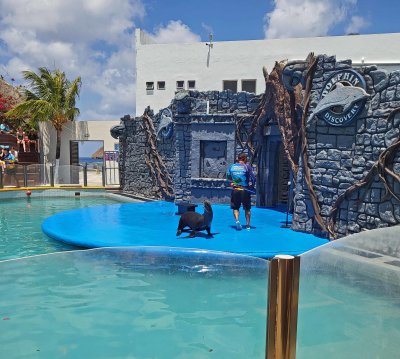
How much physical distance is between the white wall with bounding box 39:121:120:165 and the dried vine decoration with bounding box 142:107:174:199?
8.77 m

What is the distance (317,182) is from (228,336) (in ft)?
16.0

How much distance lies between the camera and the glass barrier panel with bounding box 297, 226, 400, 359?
6.88 ft

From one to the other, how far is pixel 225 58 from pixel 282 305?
68.9ft

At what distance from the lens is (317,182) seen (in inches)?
309

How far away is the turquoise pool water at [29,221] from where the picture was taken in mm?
7493

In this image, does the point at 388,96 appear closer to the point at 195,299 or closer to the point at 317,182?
the point at 317,182

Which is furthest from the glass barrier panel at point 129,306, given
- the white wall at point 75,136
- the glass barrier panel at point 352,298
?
the white wall at point 75,136

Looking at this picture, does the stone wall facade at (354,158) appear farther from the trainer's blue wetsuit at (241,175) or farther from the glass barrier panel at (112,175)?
the glass barrier panel at (112,175)

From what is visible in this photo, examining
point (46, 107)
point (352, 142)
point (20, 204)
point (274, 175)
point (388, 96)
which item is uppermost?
point (46, 107)

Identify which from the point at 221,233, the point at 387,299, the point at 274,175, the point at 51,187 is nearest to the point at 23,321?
the point at 387,299

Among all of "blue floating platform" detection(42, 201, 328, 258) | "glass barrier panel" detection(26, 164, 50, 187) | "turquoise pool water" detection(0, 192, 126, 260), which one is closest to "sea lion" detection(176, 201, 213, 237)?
"blue floating platform" detection(42, 201, 328, 258)

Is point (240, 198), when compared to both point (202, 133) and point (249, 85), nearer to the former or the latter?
point (202, 133)

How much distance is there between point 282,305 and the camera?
175 cm

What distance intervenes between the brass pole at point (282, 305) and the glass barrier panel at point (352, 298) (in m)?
0.15
